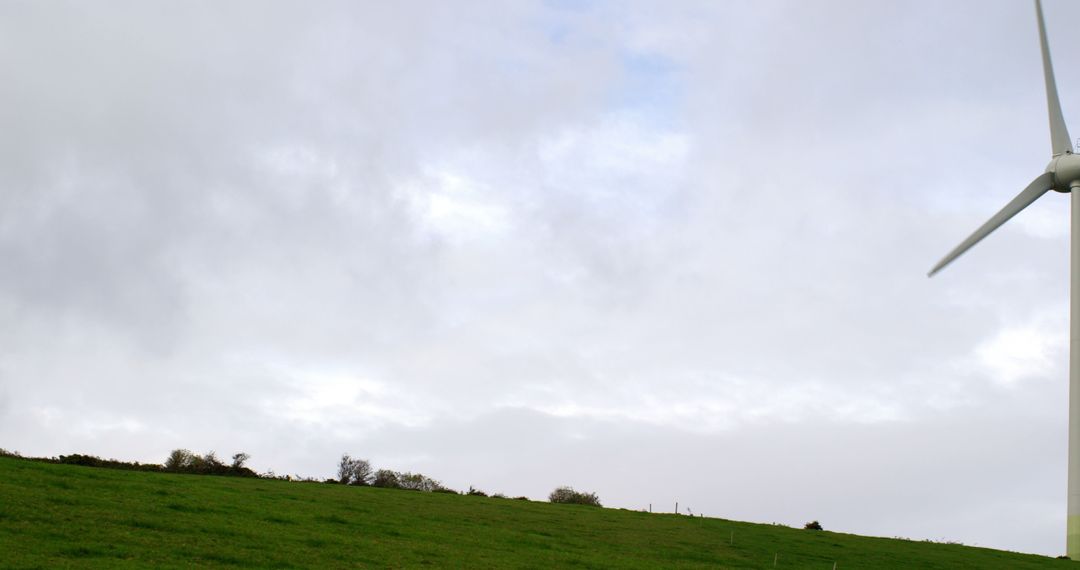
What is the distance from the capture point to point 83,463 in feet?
141

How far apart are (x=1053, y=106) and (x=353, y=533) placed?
1965 inches

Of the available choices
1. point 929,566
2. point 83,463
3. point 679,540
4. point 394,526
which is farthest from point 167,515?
point 929,566

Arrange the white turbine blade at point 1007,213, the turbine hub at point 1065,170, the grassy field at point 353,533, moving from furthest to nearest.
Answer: the turbine hub at point 1065,170
the white turbine blade at point 1007,213
the grassy field at point 353,533

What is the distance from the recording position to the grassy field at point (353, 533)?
83.0 ft

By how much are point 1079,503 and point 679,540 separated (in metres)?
23.2

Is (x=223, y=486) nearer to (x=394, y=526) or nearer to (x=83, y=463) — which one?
(x=83, y=463)

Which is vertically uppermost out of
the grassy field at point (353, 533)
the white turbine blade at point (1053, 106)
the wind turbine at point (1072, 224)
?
the white turbine blade at point (1053, 106)

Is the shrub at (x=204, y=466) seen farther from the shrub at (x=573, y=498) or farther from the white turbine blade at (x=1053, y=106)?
the white turbine blade at (x=1053, y=106)

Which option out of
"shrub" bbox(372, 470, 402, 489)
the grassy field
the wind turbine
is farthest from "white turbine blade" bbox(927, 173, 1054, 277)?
"shrub" bbox(372, 470, 402, 489)

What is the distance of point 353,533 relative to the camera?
33.0 meters

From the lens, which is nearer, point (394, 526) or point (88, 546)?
point (88, 546)

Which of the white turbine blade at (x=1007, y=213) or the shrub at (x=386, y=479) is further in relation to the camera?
the shrub at (x=386, y=479)

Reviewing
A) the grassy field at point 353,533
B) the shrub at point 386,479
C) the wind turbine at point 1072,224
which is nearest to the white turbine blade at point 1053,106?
the wind turbine at point 1072,224

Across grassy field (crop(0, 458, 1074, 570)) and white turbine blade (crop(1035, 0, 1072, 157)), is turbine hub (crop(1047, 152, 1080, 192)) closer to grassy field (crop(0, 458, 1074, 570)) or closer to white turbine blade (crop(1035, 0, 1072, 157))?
white turbine blade (crop(1035, 0, 1072, 157))
